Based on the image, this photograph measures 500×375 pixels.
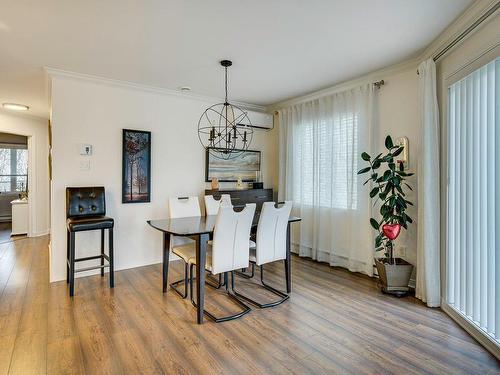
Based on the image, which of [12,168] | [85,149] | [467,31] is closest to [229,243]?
[85,149]

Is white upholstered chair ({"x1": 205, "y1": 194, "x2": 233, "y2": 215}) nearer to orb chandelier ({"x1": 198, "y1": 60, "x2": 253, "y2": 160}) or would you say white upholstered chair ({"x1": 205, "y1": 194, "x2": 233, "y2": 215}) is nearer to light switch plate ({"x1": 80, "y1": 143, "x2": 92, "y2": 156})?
orb chandelier ({"x1": 198, "y1": 60, "x2": 253, "y2": 160})

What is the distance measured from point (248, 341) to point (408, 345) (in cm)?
117

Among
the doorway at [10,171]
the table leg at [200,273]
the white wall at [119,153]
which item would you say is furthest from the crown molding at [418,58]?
the doorway at [10,171]

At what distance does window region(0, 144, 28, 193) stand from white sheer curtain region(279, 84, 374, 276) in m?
7.24

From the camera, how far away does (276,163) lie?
5.25m

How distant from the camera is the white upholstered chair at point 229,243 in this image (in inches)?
101

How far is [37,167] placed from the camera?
6.16m

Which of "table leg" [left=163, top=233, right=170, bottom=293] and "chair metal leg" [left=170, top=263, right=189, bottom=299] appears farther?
"table leg" [left=163, top=233, right=170, bottom=293]

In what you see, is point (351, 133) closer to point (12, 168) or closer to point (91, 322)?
point (91, 322)

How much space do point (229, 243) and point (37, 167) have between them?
18.3ft

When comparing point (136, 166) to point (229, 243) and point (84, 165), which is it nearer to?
A: point (84, 165)

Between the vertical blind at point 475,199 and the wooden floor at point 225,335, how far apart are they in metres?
0.28

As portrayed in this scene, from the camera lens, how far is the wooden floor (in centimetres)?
194

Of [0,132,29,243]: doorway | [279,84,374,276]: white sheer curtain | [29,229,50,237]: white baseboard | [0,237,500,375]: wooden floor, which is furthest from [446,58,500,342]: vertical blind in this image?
[0,132,29,243]: doorway
